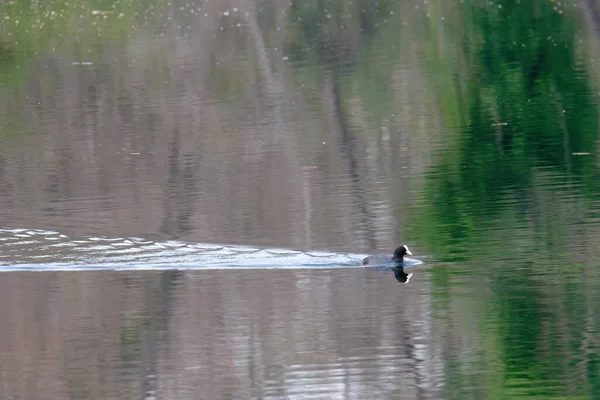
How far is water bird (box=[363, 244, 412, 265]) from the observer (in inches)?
523

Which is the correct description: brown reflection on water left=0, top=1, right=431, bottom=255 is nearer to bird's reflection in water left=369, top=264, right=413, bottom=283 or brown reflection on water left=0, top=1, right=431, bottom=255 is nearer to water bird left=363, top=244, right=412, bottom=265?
water bird left=363, top=244, right=412, bottom=265

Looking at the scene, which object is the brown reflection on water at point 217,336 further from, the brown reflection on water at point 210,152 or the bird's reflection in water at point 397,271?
the brown reflection on water at point 210,152

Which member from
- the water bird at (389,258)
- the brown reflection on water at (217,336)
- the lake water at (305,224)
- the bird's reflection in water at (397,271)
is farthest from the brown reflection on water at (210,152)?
the brown reflection on water at (217,336)

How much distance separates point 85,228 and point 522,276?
533 cm

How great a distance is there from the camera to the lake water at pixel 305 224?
10.7 metres

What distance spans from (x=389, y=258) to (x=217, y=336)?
105 inches

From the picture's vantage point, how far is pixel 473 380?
10258mm

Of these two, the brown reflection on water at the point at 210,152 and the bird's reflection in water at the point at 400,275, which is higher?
the brown reflection on water at the point at 210,152

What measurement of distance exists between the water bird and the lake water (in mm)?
192

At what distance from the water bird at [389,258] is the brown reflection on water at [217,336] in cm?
26

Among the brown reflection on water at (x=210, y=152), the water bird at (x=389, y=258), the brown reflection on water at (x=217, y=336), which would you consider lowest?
the brown reflection on water at (x=217, y=336)

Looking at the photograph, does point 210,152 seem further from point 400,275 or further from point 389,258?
point 400,275

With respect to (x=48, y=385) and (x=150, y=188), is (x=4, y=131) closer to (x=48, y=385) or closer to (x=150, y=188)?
(x=150, y=188)

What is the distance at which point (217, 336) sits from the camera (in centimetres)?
1138
